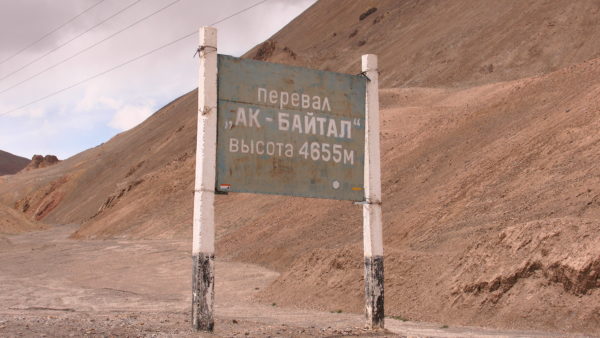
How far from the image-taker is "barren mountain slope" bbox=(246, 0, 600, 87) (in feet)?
174

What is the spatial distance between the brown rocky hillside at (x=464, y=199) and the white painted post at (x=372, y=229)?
3.27 m

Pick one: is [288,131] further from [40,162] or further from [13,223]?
[40,162]

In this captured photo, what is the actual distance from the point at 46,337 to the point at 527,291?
7.80 m

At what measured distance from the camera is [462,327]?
41.2 feet

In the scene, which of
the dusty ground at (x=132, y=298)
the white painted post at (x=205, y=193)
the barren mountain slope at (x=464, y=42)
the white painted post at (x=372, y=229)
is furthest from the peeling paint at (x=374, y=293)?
the barren mountain slope at (x=464, y=42)

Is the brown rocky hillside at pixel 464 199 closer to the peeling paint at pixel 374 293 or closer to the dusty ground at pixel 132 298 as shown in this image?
the dusty ground at pixel 132 298

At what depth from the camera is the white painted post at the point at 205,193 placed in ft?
30.8

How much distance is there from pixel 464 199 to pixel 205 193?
1407 centimetres

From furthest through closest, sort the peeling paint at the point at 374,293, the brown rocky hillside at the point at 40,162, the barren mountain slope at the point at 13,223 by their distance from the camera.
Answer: the brown rocky hillside at the point at 40,162, the barren mountain slope at the point at 13,223, the peeling paint at the point at 374,293

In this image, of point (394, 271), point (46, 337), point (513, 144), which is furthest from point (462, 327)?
point (513, 144)

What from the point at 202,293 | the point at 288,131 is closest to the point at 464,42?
the point at 288,131

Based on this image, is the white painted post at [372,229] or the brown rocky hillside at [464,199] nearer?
the white painted post at [372,229]

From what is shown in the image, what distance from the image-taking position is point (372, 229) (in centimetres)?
1034

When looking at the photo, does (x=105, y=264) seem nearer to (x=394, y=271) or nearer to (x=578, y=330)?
(x=394, y=271)
